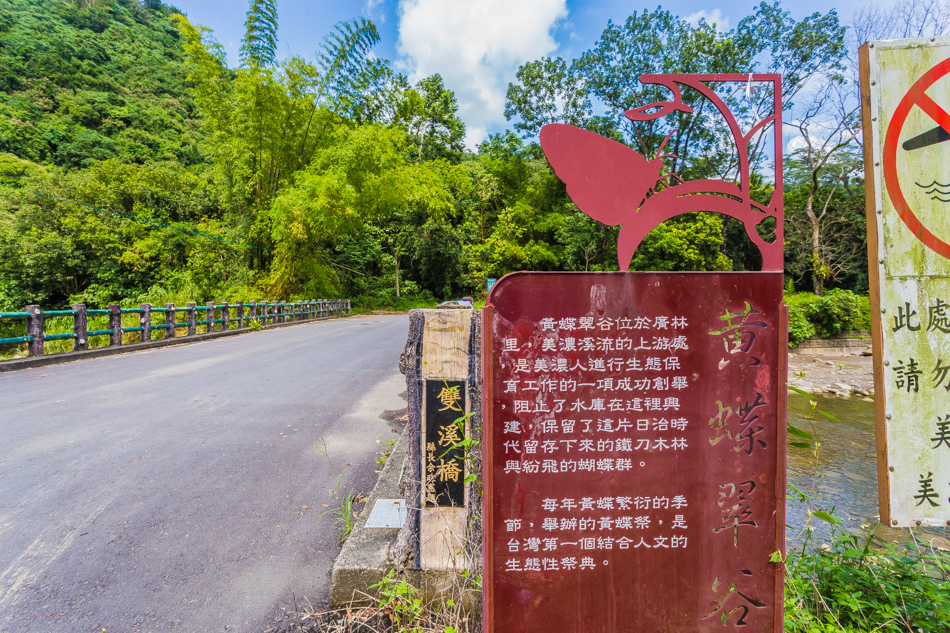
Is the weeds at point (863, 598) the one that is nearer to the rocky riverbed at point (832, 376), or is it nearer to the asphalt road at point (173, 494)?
the asphalt road at point (173, 494)

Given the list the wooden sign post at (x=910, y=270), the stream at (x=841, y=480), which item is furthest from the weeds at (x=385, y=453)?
the wooden sign post at (x=910, y=270)

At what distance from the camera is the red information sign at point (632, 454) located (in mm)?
1316

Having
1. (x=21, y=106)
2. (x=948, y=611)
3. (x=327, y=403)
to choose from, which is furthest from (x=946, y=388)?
(x=21, y=106)

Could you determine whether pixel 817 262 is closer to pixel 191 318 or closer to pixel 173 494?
pixel 173 494

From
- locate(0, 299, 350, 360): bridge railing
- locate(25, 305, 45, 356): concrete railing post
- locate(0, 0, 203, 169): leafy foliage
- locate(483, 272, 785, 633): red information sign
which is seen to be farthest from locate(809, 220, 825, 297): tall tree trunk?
locate(0, 0, 203, 169): leafy foliage

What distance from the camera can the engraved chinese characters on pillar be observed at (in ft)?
5.85

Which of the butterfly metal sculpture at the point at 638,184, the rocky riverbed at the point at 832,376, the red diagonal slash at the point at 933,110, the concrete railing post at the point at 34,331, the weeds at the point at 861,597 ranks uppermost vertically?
the red diagonal slash at the point at 933,110

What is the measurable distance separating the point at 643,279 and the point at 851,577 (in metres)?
1.87

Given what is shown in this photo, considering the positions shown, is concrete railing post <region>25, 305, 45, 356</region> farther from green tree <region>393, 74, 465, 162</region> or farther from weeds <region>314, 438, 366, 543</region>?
green tree <region>393, 74, 465, 162</region>

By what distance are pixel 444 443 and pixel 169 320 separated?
35.3 ft

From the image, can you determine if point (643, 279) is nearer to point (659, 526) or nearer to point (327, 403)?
point (659, 526)

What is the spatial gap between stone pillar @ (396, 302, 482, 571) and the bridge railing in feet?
27.9

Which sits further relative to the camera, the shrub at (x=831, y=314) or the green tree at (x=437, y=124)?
the green tree at (x=437, y=124)

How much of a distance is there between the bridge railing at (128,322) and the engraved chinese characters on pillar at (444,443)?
8.57 m
